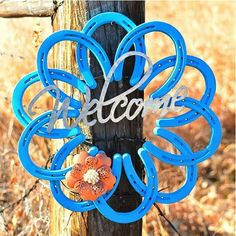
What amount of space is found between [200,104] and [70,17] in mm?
620

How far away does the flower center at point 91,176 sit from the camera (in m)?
2.42

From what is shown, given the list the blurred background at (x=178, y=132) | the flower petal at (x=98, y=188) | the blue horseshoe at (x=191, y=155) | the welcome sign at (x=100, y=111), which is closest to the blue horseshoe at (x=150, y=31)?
the welcome sign at (x=100, y=111)

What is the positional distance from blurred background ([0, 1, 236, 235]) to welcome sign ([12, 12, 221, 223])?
80 centimetres

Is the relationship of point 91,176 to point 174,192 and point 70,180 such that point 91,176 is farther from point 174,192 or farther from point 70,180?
point 174,192

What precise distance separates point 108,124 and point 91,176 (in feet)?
0.82

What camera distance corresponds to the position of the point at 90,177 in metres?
2.43

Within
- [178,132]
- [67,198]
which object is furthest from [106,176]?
[178,132]

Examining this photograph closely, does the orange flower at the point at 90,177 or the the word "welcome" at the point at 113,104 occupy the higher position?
the the word "welcome" at the point at 113,104

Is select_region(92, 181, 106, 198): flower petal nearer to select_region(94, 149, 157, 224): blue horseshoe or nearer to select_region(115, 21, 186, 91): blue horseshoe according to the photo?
select_region(94, 149, 157, 224): blue horseshoe

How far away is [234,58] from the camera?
266 inches

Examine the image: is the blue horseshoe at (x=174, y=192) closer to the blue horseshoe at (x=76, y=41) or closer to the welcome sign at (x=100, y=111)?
the welcome sign at (x=100, y=111)

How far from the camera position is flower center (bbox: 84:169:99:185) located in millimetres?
2416

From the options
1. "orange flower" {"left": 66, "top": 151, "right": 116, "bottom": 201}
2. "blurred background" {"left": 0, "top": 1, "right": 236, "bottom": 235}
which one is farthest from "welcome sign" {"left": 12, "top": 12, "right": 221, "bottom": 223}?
"blurred background" {"left": 0, "top": 1, "right": 236, "bottom": 235}

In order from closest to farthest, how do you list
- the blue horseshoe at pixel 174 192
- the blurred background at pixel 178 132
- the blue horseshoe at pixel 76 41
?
the blue horseshoe at pixel 76 41
the blue horseshoe at pixel 174 192
the blurred background at pixel 178 132
